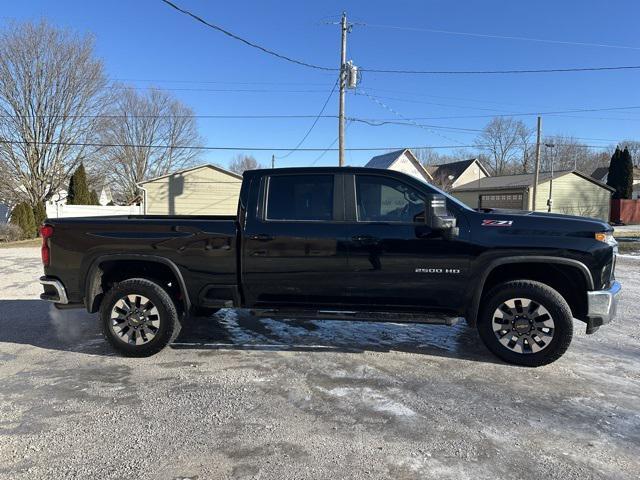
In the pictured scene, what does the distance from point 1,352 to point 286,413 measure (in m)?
3.61

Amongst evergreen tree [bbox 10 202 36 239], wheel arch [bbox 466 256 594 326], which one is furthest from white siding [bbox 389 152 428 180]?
wheel arch [bbox 466 256 594 326]

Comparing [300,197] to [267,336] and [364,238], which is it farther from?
[267,336]

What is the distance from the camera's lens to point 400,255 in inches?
175

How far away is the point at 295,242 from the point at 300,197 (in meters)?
0.50

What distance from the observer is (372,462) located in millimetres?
2889

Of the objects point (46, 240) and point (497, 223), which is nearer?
point (497, 223)

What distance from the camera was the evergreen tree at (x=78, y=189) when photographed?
93.9 feet

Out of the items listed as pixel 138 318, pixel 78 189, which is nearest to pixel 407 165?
pixel 78 189

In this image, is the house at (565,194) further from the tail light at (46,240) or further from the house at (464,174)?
the tail light at (46,240)

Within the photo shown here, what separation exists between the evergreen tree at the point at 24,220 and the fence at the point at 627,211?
142 ft

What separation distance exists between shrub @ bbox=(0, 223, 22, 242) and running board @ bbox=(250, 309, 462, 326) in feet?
70.0

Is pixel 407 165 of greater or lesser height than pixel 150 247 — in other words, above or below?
above

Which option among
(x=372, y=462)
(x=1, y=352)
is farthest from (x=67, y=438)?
(x=1, y=352)

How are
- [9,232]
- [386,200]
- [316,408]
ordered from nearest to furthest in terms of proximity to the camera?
1. [316,408]
2. [386,200]
3. [9,232]
